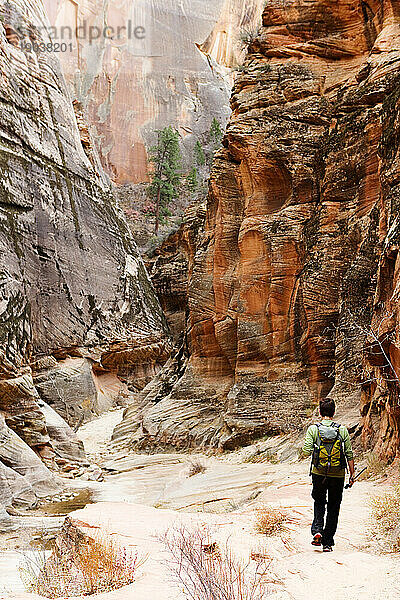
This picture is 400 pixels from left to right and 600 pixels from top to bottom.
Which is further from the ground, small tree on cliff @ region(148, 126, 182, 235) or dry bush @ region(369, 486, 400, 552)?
small tree on cliff @ region(148, 126, 182, 235)

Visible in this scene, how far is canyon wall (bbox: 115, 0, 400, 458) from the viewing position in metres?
14.1

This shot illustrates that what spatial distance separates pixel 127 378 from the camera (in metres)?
30.2

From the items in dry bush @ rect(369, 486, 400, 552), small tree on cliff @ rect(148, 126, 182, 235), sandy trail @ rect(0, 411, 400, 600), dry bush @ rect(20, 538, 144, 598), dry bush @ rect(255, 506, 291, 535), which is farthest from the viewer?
small tree on cliff @ rect(148, 126, 182, 235)

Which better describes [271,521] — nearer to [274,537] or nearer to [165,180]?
[274,537]

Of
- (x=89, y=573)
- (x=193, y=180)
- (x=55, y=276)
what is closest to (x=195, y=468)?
→ (x=89, y=573)

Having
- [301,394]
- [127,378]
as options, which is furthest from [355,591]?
[127,378]

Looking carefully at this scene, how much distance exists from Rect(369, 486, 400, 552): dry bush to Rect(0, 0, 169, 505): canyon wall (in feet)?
39.2

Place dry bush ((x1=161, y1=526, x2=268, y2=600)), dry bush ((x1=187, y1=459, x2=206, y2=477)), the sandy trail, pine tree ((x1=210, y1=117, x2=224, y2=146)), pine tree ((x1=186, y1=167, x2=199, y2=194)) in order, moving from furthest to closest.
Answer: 1. pine tree ((x1=210, y1=117, x2=224, y2=146))
2. pine tree ((x1=186, y1=167, x2=199, y2=194))
3. dry bush ((x1=187, y1=459, x2=206, y2=477))
4. the sandy trail
5. dry bush ((x1=161, y1=526, x2=268, y2=600))

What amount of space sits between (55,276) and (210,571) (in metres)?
21.9

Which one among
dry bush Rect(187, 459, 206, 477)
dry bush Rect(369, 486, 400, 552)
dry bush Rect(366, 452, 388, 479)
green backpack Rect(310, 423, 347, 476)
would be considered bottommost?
dry bush Rect(187, 459, 206, 477)

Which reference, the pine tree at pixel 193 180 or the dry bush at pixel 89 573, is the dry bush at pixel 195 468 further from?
the pine tree at pixel 193 180

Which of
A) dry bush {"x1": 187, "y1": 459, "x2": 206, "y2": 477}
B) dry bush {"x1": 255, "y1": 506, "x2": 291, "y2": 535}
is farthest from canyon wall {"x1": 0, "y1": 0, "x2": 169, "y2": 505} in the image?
dry bush {"x1": 255, "y1": 506, "x2": 291, "y2": 535}

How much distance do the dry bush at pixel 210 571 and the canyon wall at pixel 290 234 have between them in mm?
7355

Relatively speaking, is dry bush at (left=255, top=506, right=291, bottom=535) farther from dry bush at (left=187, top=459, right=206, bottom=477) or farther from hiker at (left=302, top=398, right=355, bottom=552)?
dry bush at (left=187, top=459, right=206, bottom=477)
